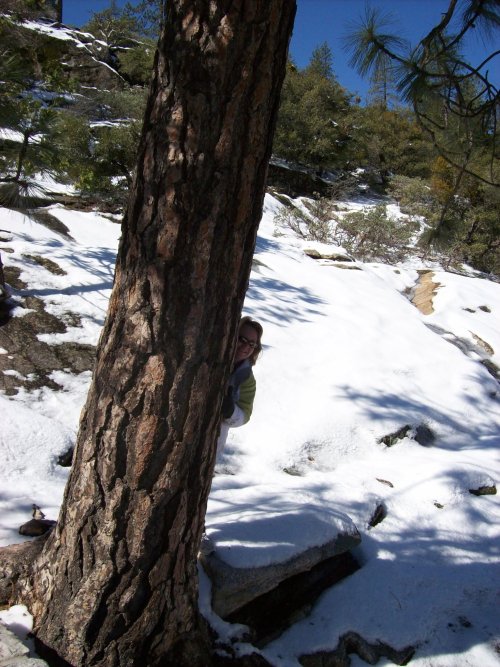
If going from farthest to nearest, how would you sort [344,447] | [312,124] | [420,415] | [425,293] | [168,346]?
1. [312,124]
2. [425,293]
3. [420,415]
4. [344,447]
5. [168,346]

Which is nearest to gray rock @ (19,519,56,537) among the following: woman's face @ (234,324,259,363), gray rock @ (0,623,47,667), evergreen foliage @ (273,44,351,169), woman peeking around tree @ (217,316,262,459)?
gray rock @ (0,623,47,667)

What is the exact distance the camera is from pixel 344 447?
412 centimetres

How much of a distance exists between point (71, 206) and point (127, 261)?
7.68 m

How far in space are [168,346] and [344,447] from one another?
121 inches

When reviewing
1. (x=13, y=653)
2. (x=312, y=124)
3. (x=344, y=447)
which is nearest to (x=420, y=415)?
(x=344, y=447)

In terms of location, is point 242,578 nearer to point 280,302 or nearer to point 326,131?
point 280,302

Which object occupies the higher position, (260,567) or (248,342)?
(248,342)

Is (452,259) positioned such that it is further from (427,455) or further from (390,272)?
(427,455)

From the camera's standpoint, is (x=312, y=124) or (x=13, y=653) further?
(x=312, y=124)

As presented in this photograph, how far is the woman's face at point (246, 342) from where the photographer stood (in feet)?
7.62

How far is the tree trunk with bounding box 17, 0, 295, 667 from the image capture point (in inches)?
50.8

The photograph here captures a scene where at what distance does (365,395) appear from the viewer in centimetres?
479

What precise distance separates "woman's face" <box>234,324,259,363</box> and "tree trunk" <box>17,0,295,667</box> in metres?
0.81

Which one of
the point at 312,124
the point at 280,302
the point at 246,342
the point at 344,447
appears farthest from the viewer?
the point at 312,124
